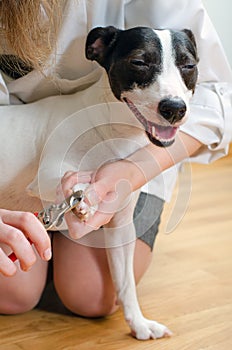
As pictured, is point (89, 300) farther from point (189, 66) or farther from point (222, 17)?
point (222, 17)

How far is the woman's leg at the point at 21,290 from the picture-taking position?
4.21 feet

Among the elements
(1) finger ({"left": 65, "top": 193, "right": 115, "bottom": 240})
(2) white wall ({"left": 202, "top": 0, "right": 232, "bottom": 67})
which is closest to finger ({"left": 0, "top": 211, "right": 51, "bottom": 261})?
(1) finger ({"left": 65, "top": 193, "right": 115, "bottom": 240})

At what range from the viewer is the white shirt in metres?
1.23

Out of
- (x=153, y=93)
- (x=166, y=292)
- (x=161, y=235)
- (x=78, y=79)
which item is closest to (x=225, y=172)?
(x=161, y=235)

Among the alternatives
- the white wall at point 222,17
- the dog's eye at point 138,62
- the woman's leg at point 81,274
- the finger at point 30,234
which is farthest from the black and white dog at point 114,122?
the white wall at point 222,17

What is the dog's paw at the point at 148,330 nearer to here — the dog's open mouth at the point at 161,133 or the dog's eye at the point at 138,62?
the dog's open mouth at the point at 161,133

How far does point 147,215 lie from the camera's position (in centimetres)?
140

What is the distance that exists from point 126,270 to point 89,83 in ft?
1.18

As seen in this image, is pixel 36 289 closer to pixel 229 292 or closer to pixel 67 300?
pixel 67 300

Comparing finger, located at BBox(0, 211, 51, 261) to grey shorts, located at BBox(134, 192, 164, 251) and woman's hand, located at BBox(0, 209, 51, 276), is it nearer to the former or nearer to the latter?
woman's hand, located at BBox(0, 209, 51, 276)

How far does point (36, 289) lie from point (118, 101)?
45 cm

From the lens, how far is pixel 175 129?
105cm

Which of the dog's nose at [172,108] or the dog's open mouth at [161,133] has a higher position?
the dog's nose at [172,108]

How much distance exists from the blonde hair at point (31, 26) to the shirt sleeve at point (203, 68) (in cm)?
19
